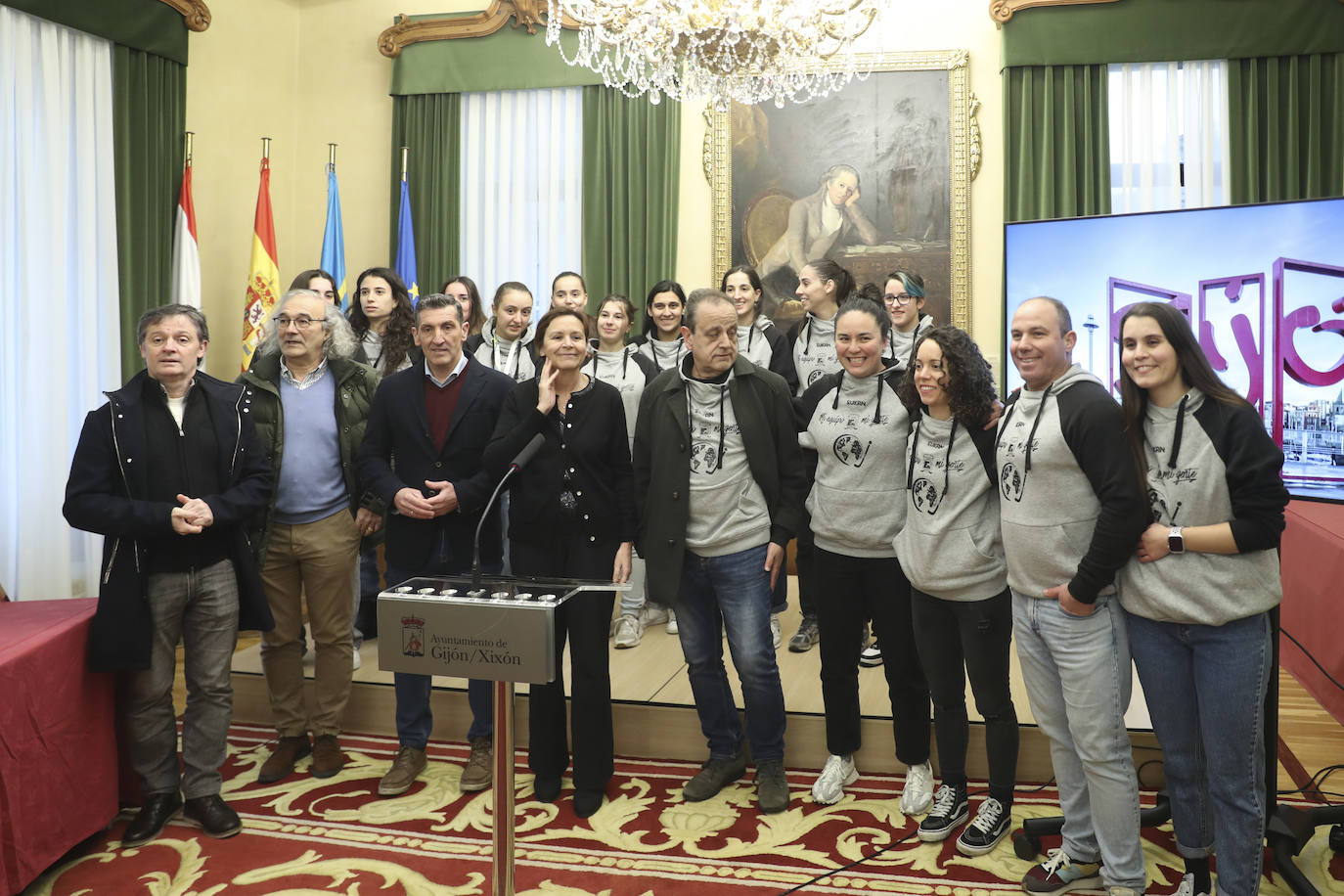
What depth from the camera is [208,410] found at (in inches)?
119

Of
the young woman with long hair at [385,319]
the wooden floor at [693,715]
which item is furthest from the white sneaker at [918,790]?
the young woman with long hair at [385,319]

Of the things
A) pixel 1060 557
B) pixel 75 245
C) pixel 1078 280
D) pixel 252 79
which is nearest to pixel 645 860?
pixel 1060 557

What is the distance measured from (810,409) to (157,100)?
4361 mm

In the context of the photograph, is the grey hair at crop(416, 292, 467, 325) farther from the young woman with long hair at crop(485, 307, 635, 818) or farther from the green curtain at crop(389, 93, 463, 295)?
the green curtain at crop(389, 93, 463, 295)

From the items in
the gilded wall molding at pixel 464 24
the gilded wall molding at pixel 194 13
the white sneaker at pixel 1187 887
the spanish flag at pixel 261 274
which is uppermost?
the gilded wall molding at pixel 464 24

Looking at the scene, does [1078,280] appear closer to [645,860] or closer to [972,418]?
[972,418]

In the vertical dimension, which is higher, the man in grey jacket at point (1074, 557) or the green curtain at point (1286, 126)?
the green curtain at point (1286, 126)

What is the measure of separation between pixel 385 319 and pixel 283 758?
1855 millimetres

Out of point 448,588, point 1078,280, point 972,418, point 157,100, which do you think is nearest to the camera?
point 448,588

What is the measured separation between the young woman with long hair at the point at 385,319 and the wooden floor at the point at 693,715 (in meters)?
1.26

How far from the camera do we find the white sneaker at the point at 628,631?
416 cm

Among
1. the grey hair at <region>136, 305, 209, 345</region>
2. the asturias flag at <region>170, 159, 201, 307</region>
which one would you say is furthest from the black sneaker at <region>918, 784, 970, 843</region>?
the asturias flag at <region>170, 159, 201, 307</region>

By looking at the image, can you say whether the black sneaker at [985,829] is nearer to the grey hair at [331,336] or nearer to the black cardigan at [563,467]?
the black cardigan at [563,467]

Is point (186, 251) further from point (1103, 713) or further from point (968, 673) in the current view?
point (1103, 713)
